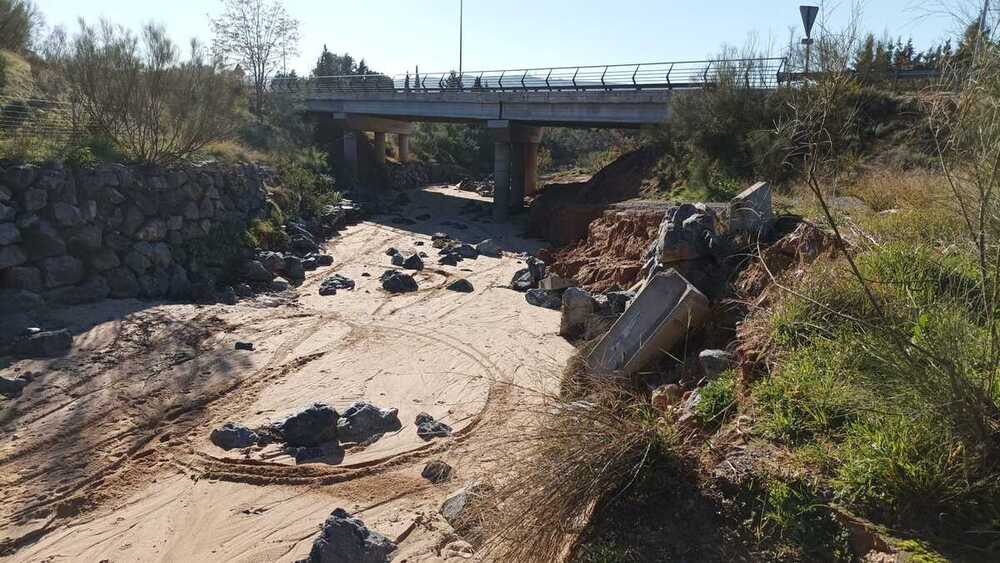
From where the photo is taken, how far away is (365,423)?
9.23m

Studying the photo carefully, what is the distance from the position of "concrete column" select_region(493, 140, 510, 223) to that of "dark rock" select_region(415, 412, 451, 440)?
2258 centimetres

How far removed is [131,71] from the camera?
736 inches

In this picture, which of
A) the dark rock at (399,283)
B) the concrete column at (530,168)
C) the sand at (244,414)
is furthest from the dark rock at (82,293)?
the concrete column at (530,168)

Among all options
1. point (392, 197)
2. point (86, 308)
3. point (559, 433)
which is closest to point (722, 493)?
point (559, 433)

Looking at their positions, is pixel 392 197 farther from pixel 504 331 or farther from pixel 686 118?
pixel 504 331

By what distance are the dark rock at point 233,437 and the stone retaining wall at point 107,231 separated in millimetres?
7219

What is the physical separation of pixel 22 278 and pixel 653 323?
12693 mm

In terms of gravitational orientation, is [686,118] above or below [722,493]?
above

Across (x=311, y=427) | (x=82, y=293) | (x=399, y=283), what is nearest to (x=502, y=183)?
(x=399, y=283)

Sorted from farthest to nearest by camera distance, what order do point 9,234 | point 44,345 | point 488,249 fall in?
point 488,249
point 9,234
point 44,345

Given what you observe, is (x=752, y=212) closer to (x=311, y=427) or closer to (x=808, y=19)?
(x=808, y=19)

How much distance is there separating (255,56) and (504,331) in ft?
107

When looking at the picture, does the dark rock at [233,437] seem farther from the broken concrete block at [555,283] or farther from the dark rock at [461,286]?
the dark rock at [461,286]

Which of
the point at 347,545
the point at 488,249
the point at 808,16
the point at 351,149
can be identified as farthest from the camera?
the point at 351,149
